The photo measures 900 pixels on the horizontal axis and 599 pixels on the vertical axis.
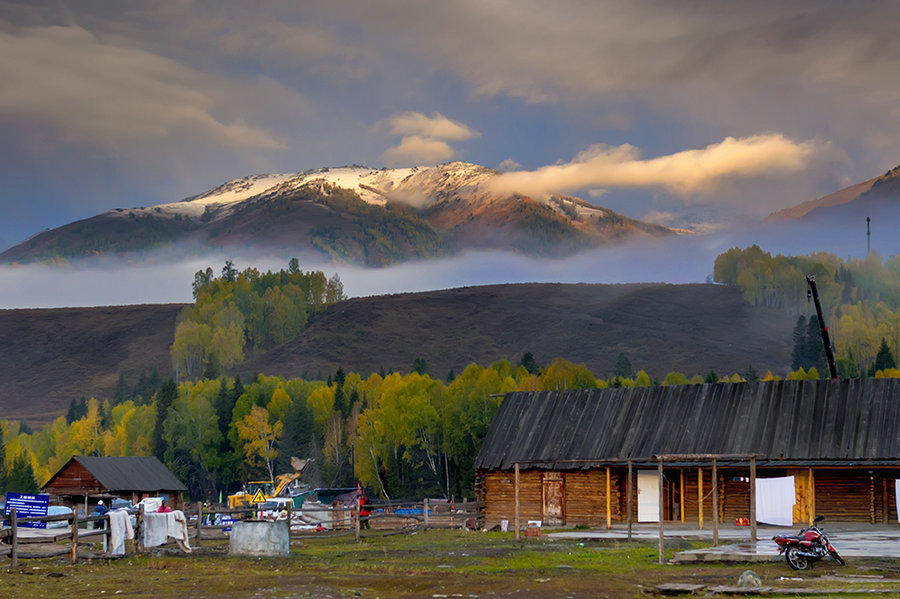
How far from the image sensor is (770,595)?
20422 millimetres

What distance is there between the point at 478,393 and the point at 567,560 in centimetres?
8818

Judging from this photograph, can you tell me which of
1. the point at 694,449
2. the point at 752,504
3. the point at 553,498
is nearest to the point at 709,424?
the point at 694,449

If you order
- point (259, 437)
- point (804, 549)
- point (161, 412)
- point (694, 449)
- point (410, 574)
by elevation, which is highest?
point (161, 412)

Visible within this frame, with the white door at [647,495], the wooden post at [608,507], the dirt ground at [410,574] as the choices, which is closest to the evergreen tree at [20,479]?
the wooden post at [608,507]

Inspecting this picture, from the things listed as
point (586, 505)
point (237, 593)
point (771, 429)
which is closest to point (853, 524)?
point (771, 429)

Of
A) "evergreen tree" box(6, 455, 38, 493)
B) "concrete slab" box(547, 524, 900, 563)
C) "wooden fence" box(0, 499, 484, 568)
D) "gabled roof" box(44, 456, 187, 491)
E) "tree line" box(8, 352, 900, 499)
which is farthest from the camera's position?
"evergreen tree" box(6, 455, 38, 493)

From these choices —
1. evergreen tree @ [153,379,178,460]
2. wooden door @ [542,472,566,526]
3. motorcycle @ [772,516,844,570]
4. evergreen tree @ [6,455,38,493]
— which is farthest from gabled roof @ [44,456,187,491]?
evergreen tree @ [153,379,178,460]

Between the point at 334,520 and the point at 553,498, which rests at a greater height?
the point at 553,498

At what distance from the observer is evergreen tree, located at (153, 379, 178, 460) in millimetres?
140500

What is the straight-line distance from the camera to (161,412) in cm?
14650

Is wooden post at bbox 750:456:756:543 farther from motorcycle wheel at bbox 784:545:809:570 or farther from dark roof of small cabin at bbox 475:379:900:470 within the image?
dark roof of small cabin at bbox 475:379:900:470

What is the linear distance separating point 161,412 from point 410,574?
127 meters

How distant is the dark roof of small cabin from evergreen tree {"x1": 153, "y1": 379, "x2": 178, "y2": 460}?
92.6m

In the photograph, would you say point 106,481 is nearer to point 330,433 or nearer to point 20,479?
point 20,479
